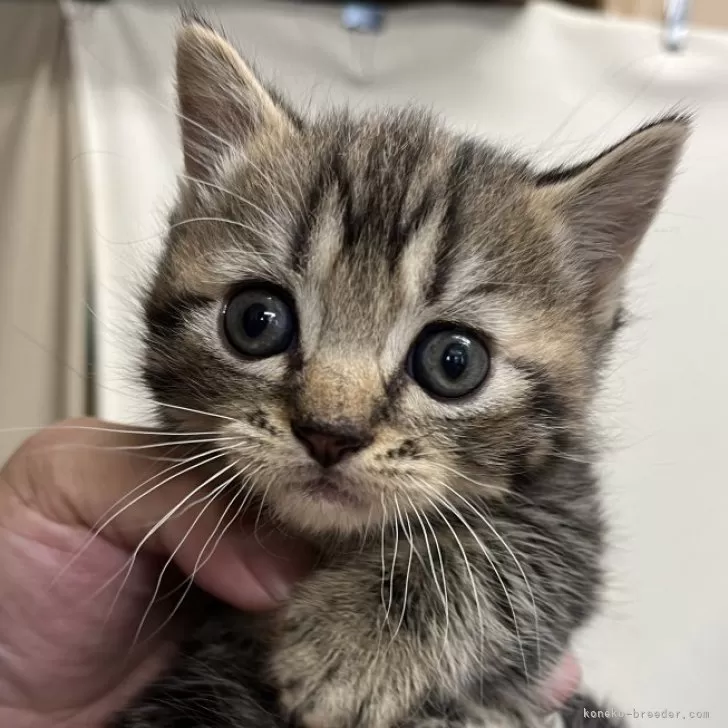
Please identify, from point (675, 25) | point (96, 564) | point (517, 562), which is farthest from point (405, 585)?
point (675, 25)

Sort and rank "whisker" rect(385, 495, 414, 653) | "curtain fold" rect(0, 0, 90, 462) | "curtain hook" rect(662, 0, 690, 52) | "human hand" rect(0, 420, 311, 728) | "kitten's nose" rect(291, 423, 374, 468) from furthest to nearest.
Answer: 1. "curtain fold" rect(0, 0, 90, 462)
2. "curtain hook" rect(662, 0, 690, 52)
3. "human hand" rect(0, 420, 311, 728)
4. "whisker" rect(385, 495, 414, 653)
5. "kitten's nose" rect(291, 423, 374, 468)

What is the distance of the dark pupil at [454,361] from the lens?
782 mm

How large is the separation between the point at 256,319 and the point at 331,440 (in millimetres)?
176

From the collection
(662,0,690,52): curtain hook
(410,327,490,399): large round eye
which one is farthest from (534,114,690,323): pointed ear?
(662,0,690,52): curtain hook

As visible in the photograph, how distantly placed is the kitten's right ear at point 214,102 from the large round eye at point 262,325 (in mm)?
256

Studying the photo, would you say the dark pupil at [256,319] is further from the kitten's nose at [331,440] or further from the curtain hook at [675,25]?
the curtain hook at [675,25]

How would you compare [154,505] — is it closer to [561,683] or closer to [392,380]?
[392,380]

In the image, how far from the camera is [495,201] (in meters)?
Result: 0.88

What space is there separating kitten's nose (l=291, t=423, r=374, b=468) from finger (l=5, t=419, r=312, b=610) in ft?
0.46

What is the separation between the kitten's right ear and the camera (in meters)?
0.92

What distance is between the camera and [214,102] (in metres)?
0.96

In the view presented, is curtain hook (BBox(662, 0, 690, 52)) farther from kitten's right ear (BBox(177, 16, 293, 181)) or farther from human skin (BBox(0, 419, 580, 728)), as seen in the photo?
human skin (BBox(0, 419, 580, 728))

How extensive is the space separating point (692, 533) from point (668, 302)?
0.56m

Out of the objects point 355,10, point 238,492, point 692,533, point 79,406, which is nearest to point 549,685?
point 238,492
